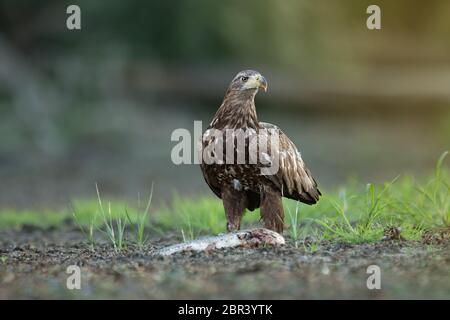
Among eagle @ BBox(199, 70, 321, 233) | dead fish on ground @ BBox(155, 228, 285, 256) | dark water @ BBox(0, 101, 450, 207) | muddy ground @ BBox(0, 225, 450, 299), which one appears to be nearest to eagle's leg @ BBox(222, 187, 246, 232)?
eagle @ BBox(199, 70, 321, 233)

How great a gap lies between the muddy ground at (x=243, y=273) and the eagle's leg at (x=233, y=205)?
67cm

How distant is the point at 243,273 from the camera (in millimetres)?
4469

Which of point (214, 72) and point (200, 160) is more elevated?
point (214, 72)

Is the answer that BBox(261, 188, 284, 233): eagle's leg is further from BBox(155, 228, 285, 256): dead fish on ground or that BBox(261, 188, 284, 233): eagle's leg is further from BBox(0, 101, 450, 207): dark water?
BBox(0, 101, 450, 207): dark water

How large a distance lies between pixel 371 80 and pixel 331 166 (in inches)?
240

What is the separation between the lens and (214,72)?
16.5 m

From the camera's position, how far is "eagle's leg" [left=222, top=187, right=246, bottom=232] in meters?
5.88

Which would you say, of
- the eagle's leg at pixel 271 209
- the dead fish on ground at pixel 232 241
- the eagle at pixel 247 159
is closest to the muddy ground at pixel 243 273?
the dead fish on ground at pixel 232 241

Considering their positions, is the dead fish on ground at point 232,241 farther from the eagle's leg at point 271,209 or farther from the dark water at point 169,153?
the dark water at point 169,153

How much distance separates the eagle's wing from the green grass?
5.4 inches

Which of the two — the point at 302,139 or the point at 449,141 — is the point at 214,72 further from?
the point at 449,141

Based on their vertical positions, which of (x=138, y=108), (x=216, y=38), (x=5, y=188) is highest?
(x=216, y=38)
